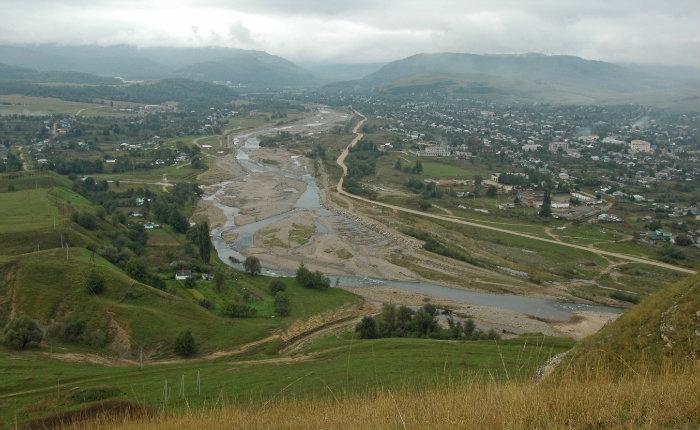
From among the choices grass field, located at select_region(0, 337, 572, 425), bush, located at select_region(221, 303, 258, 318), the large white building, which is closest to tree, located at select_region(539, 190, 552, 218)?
grass field, located at select_region(0, 337, 572, 425)

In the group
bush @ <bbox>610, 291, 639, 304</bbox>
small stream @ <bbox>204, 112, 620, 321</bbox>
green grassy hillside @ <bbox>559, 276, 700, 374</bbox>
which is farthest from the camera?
bush @ <bbox>610, 291, 639, 304</bbox>

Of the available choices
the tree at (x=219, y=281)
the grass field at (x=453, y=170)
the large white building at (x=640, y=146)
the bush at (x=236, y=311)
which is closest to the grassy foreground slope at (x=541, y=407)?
the bush at (x=236, y=311)

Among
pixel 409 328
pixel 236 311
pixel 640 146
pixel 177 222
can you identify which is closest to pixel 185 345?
pixel 236 311

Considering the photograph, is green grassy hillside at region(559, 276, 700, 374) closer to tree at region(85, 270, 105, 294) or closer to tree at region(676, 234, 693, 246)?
tree at region(85, 270, 105, 294)

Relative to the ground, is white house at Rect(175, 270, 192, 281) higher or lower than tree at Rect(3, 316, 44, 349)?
lower

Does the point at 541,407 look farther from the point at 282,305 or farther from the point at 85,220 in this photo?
the point at 85,220

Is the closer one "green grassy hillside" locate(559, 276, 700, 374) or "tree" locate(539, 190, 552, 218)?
"green grassy hillside" locate(559, 276, 700, 374)
